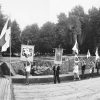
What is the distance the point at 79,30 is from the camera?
63062 millimetres

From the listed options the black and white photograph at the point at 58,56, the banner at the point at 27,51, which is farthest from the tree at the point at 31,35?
the banner at the point at 27,51

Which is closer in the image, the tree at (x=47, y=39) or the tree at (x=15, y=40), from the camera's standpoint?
the tree at (x=15, y=40)

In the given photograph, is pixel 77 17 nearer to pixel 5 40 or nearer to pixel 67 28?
pixel 67 28

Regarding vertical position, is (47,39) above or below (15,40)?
above

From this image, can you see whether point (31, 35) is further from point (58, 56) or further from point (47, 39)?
point (58, 56)

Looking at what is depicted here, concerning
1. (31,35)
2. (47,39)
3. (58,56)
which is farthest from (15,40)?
(58,56)

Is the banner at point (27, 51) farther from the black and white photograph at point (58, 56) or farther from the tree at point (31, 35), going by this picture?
the tree at point (31, 35)

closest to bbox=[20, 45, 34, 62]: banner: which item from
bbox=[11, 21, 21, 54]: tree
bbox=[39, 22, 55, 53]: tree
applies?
bbox=[11, 21, 21, 54]: tree

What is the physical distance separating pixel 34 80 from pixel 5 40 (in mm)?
9768

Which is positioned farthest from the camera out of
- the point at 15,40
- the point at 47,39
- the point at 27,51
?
the point at 47,39

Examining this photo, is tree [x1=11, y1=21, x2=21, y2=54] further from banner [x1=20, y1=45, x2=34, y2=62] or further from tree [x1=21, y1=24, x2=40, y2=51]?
banner [x1=20, y1=45, x2=34, y2=62]

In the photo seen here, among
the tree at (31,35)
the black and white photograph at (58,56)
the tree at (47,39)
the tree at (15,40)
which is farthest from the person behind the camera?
the tree at (31,35)

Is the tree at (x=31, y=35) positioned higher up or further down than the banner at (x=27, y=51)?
higher up

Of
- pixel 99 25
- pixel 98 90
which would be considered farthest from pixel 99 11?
pixel 98 90
